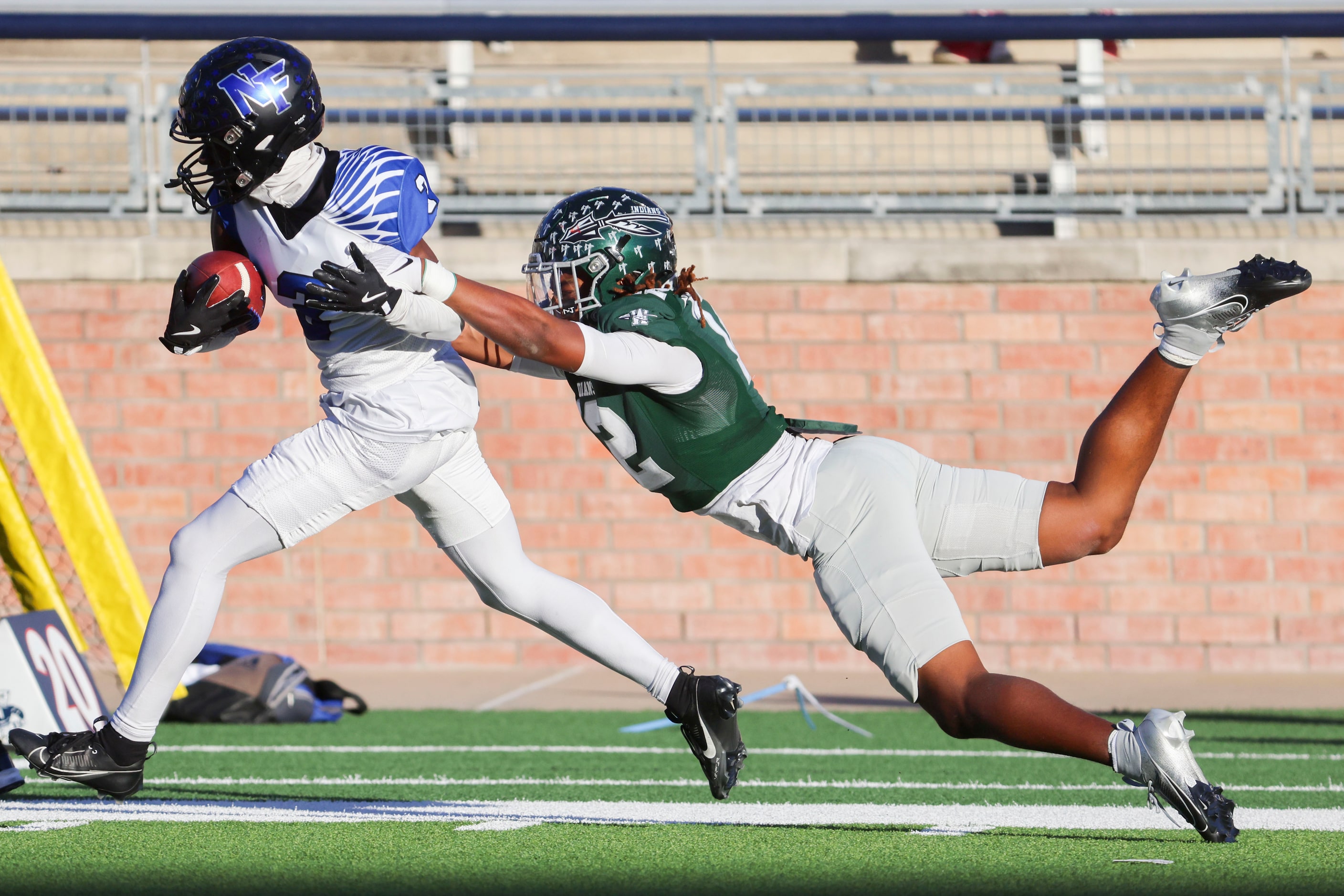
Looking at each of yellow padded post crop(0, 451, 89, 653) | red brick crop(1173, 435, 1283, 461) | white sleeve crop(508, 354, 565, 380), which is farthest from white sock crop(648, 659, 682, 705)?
red brick crop(1173, 435, 1283, 461)

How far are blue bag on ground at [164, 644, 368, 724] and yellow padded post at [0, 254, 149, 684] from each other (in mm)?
410

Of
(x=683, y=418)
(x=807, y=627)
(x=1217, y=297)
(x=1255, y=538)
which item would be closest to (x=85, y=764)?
(x=683, y=418)

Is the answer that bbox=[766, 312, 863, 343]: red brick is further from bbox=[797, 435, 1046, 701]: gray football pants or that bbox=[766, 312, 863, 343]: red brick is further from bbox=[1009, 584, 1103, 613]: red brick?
bbox=[797, 435, 1046, 701]: gray football pants

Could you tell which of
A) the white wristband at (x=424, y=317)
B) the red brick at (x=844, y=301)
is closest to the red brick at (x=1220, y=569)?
the red brick at (x=844, y=301)

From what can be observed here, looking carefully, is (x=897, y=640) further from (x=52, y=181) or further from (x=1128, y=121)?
(x=52, y=181)

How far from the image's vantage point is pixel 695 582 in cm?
830

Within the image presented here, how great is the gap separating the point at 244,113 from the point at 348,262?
395 mm

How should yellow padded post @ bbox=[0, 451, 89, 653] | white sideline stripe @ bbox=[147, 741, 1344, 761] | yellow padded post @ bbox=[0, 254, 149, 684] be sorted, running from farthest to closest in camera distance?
yellow padded post @ bbox=[0, 254, 149, 684] < yellow padded post @ bbox=[0, 451, 89, 653] < white sideline stripe @ bbox=[147, 741, 1344, 761]

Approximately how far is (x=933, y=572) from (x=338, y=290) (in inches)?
54.2

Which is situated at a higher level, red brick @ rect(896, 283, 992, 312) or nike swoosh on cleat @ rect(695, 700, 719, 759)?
red brick @ rect(896, 283, 992, 312)

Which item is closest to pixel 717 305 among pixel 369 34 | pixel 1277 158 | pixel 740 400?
pixel 369 34

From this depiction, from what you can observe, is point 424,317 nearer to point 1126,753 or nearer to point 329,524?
point 329,524

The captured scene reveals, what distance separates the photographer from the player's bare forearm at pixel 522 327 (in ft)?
10.4

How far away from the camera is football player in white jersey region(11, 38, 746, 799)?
3.46 meters
